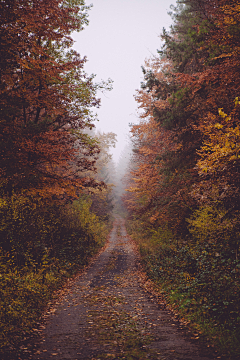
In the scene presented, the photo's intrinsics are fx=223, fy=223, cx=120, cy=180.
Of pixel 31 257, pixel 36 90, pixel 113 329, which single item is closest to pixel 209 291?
pixel 113 329

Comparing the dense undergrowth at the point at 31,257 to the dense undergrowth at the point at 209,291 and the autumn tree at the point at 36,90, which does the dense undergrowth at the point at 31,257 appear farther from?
the dense undergrowth at the point at 209,291

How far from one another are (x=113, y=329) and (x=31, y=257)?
487 centimetres

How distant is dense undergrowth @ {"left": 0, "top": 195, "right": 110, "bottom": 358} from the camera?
5320 millimetres

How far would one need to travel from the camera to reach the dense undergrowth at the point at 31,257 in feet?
17.5

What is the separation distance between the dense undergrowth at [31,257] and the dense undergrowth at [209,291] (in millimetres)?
4099

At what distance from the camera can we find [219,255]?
6883mm

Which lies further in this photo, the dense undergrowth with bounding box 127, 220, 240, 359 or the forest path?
the dense undergrowth with bounding box 127, 220, 240, 359

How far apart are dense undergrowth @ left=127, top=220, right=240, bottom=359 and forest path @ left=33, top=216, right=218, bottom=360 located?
468mm

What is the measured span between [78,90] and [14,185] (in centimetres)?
533

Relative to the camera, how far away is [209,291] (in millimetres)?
5957

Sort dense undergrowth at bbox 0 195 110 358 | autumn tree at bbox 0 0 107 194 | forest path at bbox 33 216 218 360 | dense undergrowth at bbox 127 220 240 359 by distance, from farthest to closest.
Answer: autumn tree at bbox 0 0 107 194
dense undergrowth at bbox 0 195 110 358
dense undergrowth at bbox 127 220 240 359
forest path at bbox 33 216 218 360

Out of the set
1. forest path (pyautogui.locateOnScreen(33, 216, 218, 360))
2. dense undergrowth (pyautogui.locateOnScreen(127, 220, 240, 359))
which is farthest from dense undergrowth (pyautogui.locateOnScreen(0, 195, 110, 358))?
dense undergrowth (pyautogui.locateOnScreen(127, 220, 240, 359))

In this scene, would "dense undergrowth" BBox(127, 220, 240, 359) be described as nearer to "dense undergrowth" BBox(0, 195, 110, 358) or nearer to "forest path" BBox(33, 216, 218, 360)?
"forest path" BBox(33, 216, 218, 360)

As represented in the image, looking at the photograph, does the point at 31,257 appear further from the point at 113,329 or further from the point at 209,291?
the point at 209,291
